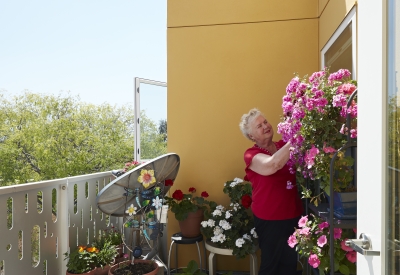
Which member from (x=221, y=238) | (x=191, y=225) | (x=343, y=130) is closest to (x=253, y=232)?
(x=221, y=238)

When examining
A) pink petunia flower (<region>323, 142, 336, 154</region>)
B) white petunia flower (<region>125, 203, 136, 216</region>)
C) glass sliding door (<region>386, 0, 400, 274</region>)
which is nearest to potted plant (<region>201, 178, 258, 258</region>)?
white petunia flower (<region>125, 203, 136, 216</region>)

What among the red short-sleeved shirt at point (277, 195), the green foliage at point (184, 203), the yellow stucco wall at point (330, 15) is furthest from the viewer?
the green foliage at point (184, 203)

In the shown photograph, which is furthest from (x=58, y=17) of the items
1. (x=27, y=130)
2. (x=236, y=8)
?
(x=236, y=8)

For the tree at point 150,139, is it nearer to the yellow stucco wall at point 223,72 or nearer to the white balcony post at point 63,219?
the yellow stucco wall at point 223,72

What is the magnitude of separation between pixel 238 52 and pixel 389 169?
8.60ft

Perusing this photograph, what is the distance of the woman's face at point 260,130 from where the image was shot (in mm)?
2527

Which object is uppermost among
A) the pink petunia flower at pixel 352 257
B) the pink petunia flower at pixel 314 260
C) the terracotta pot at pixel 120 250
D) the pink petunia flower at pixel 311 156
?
the pink petunia flower at pixel 311 156

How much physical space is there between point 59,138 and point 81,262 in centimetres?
1653

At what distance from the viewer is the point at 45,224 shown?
2.69 metres

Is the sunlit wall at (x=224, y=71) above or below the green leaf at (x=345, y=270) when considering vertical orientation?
above

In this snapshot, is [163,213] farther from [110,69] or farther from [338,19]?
[110,69]

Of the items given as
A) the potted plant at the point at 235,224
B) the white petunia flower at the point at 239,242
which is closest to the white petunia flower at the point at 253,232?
the potted plant at the point at 235,224

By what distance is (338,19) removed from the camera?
2402 mm

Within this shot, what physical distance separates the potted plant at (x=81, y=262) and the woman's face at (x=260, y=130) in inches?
65.4
